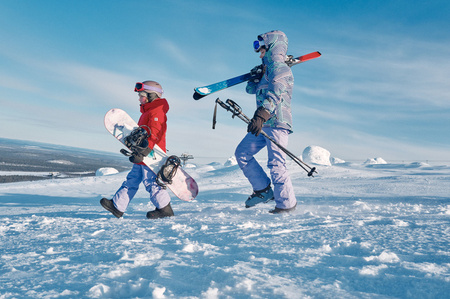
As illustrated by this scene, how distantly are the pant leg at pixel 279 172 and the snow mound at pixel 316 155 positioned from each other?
14.6 m

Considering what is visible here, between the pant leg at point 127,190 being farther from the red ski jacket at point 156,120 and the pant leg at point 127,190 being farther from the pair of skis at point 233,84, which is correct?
the pair of skis at point 233,84

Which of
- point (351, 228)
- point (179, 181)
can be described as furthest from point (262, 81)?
point (351, 228)

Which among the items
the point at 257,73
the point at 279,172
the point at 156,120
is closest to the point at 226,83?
the point at 257,73

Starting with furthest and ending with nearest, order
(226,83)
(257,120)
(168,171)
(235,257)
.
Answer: (226,83) → (168,171) → (257,120) → (235,257)

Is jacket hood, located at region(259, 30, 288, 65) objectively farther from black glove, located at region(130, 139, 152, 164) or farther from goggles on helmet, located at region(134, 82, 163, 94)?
black glove, located at region(130, 139, 152, 164)

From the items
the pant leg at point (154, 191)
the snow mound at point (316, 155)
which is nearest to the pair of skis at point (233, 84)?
the pant leg at point (154, 191)

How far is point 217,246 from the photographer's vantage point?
Result: 182 centimetres

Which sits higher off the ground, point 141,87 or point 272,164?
point 141,87

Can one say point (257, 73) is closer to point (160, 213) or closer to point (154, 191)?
point (154, 191)

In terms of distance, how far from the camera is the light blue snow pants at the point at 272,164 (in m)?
3.06

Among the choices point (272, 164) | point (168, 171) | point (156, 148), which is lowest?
point (168, 171)

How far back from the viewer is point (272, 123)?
316 cm

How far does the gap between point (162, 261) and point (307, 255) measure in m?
0.82

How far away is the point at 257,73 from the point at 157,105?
131cm
